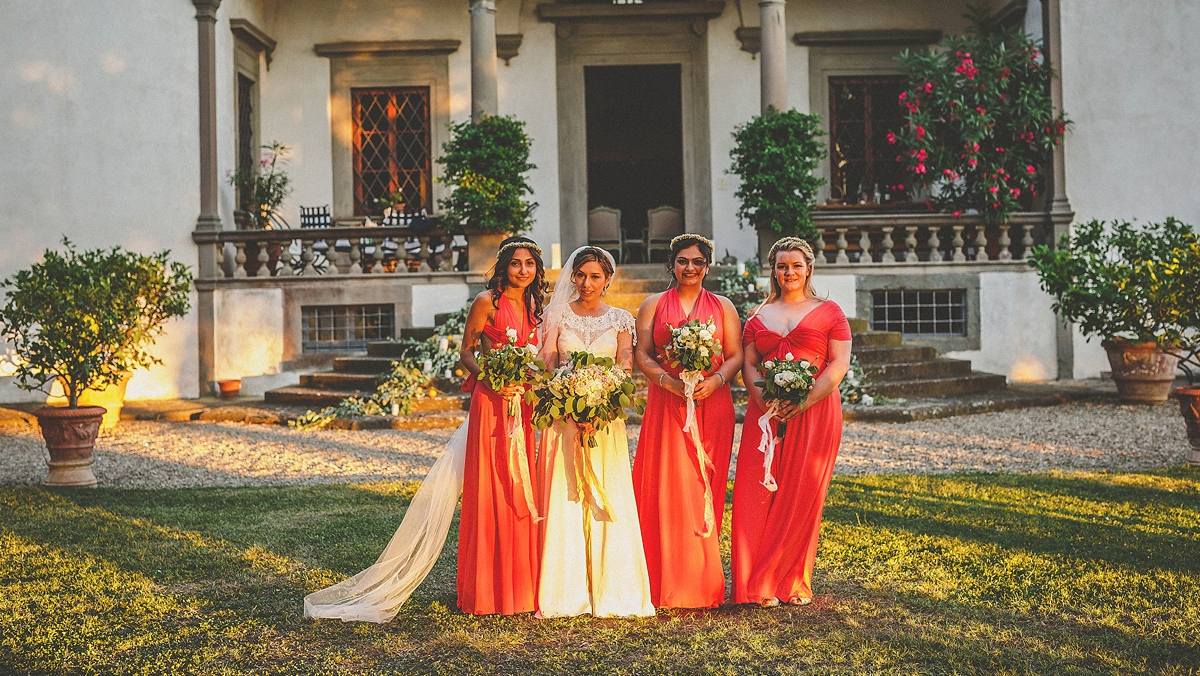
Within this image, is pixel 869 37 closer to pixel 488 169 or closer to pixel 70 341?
pixel 488 169

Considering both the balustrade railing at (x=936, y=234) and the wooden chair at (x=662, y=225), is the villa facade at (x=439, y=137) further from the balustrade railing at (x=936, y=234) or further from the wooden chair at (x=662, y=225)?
the wooden chair at (x=662, y=225)

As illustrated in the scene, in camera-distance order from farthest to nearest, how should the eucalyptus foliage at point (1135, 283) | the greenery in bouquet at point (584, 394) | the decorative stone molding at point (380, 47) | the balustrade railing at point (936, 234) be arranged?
the decorative stone molding at point (380, 47), the balustrade railing at point (936, 234), the eucalyptus foliage at point (1135, 283), the greenery in bouquet at point (584, 394)

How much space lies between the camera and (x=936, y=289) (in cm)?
1275

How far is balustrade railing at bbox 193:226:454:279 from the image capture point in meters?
12.6

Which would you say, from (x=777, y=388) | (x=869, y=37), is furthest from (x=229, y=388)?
(x=869, y=37)

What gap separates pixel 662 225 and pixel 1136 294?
6282mm

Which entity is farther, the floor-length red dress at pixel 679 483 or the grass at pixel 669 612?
the floor-length red dress at pixel 679 483

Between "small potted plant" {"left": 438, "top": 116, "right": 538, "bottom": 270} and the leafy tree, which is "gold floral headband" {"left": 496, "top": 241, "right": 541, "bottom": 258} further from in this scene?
the leafy tree

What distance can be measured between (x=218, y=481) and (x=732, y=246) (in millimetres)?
8657

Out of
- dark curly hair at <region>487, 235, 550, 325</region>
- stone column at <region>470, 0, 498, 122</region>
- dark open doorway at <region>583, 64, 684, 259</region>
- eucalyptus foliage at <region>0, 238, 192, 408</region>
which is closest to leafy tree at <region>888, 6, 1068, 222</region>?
stone column at <region>470, 0, 498, 122</region>

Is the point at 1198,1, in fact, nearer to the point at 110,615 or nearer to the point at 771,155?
the point at 771,155

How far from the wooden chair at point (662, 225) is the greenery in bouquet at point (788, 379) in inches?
386

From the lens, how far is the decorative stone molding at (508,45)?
1421cm

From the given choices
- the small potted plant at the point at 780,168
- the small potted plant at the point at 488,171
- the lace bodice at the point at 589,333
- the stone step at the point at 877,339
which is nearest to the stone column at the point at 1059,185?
the stone step at the point at 877,339
